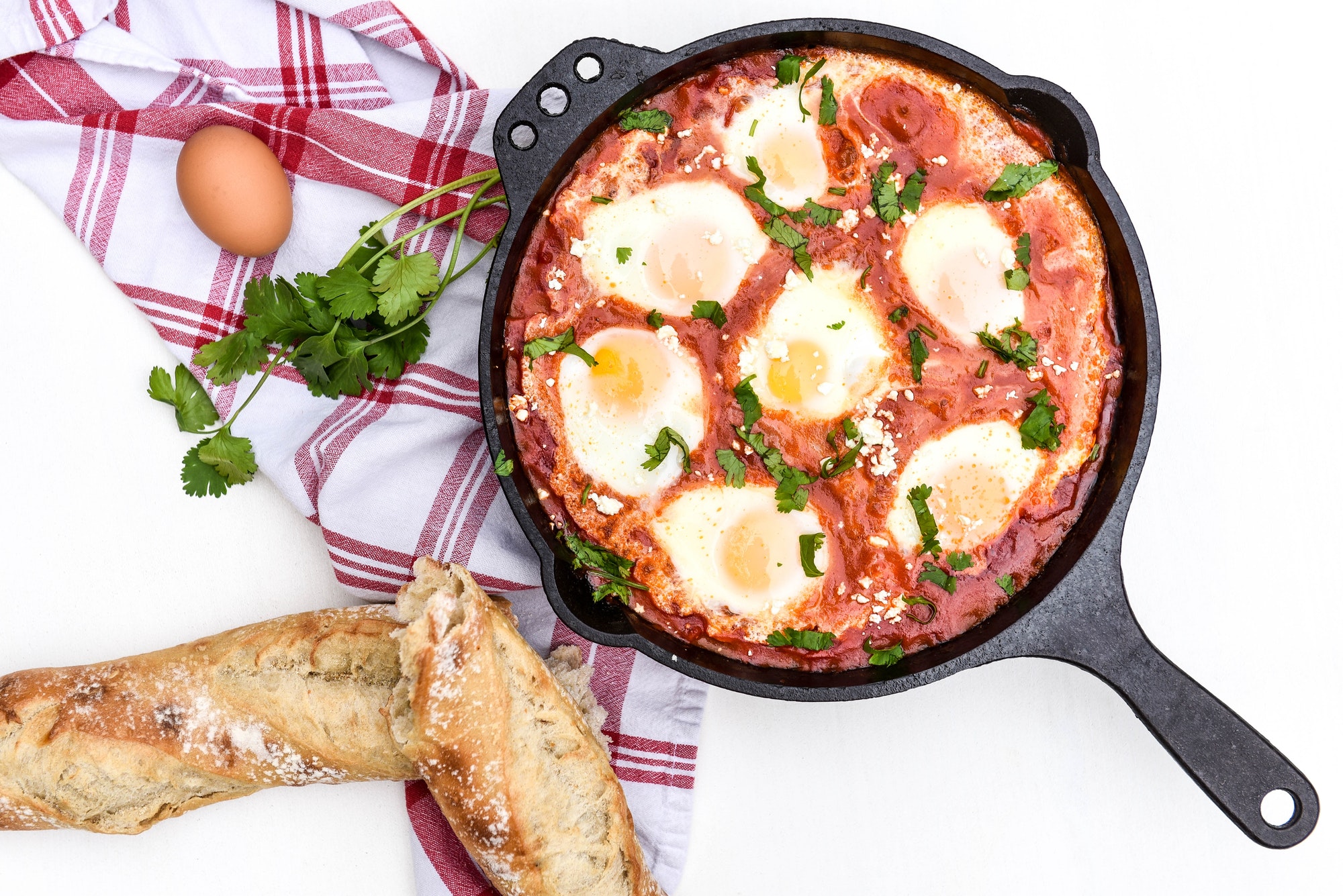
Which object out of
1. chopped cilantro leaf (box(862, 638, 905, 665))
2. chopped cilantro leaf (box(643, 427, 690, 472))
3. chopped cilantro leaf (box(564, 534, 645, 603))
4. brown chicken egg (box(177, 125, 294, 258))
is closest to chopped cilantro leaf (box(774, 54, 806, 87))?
chopped cilantro leaf (box(643, 427, 690, 472))

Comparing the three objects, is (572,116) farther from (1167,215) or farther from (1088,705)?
(1088,705)

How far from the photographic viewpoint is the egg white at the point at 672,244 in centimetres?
272

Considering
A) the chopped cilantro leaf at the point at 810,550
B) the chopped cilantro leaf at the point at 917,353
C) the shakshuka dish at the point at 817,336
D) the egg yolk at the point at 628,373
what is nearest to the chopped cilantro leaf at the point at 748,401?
the shakshuka dish at the point at 817,336

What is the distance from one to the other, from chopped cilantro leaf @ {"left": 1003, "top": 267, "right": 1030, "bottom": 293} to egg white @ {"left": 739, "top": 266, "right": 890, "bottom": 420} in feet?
1.25

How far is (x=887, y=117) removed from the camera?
2.74 m

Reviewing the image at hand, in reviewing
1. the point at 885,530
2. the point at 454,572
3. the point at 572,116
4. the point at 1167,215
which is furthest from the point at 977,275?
the point at 454,572

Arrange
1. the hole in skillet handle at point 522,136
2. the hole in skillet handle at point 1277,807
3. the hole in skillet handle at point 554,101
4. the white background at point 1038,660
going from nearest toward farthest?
the hole in skillet handle at point 522,136
the hole in skillet handle at point 554,101
the hole in skillet handle at point 1277,807
the white background at point 1038,660

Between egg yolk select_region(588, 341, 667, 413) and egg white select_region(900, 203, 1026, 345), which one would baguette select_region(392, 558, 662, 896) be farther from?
egg white select_region(900, 203, 1026, 345)

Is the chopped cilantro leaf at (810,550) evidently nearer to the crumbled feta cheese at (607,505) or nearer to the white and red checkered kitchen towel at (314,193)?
the crumbled feta cheese at (607,505)

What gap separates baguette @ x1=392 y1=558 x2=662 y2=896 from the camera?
2.57 m

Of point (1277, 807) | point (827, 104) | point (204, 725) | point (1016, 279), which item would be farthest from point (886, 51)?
point (204, 725)

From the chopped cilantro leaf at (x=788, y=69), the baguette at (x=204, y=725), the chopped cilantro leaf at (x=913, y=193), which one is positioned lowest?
the baguette at (x=204, y=725)

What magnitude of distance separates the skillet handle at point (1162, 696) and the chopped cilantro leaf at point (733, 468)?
2.82 feet

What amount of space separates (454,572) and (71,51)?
210cm
